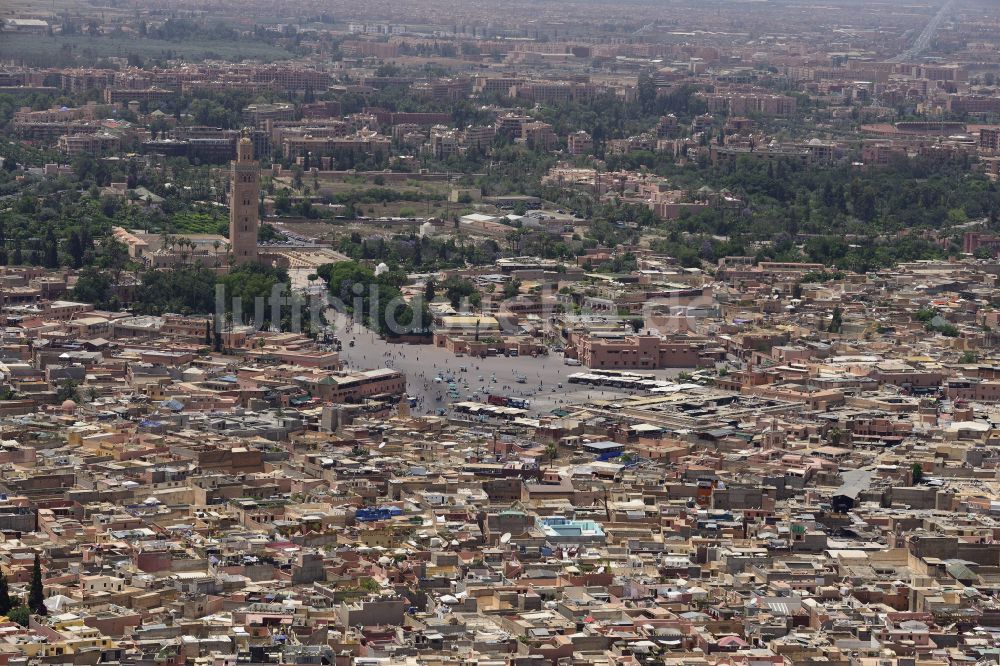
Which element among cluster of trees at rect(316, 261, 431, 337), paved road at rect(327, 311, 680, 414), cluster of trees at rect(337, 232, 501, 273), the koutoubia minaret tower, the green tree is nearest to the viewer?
the green tree

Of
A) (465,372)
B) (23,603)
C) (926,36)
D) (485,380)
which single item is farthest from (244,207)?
(926,36)

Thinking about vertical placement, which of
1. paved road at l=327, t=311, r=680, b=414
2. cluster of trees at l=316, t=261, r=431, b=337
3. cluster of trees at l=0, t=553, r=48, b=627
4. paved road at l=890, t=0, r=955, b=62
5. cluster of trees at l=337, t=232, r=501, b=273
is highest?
cluster of trees at l=0, t=553, r=48, b=627

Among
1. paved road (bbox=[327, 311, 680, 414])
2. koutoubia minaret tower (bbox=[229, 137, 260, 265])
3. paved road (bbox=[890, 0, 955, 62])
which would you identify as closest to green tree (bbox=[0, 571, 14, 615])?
paved road (bbox=[327, 311, 680, 414])

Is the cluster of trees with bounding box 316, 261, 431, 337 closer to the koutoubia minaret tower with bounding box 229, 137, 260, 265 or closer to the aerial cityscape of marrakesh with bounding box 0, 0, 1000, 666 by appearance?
the aerial cityscape of marrakesh with bounding box 0, 0, 1000, 666

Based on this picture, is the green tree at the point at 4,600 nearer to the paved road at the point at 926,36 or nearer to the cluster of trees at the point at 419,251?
the cluster of trees at the point at 419,251

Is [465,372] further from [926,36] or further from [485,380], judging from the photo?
[926,36]

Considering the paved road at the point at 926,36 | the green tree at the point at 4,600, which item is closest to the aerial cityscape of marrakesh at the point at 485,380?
the green tree at the point at 4,600

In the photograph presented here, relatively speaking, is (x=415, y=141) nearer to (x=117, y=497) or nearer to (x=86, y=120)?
(x=86, y=120)
